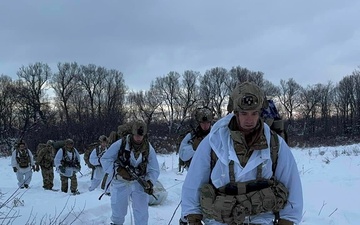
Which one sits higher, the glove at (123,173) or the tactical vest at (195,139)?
the tactical vest at (195,139)

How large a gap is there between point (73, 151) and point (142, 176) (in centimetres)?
791

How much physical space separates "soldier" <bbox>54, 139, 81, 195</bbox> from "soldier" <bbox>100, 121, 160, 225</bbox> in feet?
23.3

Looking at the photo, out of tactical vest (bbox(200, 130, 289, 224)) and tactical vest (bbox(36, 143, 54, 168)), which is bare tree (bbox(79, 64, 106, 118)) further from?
A: tactical vest (bbox(200, 130, 289, 224))

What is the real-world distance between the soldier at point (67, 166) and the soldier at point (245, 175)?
33.7ft

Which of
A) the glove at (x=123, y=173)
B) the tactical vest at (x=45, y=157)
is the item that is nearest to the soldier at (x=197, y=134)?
the glove at (x=123, y=173)

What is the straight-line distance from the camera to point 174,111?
59781mm

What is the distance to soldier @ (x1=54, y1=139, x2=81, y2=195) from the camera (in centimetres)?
1254

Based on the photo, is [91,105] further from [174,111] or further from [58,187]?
[58,187]

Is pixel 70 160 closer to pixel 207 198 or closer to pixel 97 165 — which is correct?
pixel 97 165

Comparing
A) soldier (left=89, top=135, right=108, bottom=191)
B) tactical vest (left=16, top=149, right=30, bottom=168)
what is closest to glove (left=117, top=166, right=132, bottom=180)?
soldier (left=89, top=135, right=108, bottom=191)

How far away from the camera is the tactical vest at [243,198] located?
8.91 ft

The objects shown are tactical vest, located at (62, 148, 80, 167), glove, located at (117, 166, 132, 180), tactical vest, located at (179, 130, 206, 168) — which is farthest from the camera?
tactical vest, located at (62, 148, 80, 167)

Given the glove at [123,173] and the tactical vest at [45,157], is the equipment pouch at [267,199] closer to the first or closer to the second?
the glove at [123,173]

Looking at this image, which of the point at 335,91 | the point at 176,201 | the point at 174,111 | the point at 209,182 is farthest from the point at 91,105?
the point at 209,182
